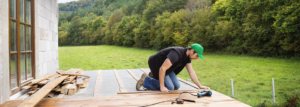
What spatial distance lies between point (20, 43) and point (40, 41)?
3.04 ft

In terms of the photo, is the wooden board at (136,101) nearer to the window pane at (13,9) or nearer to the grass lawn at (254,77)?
the window pane at (13,9)

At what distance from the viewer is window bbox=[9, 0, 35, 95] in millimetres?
3230

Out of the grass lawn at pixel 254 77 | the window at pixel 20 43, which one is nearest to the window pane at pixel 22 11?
the window at pixel 20 43

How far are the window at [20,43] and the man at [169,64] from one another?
224cm

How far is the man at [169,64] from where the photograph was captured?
284cm

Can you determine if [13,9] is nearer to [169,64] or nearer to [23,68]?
[23,68]

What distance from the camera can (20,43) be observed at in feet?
11.7

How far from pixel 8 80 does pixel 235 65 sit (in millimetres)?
14947

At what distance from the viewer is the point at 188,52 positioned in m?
3.02

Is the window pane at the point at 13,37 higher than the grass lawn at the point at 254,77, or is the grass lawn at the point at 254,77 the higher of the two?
the window pane at the point at 13,37

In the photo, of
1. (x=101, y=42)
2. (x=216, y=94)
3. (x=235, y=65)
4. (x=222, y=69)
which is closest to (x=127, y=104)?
(x=216, y=94)

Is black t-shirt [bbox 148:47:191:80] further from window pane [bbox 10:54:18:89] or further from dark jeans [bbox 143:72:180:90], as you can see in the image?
window pane [bbox 10:54:18:89]

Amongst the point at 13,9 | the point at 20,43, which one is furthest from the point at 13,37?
the point at 13,9

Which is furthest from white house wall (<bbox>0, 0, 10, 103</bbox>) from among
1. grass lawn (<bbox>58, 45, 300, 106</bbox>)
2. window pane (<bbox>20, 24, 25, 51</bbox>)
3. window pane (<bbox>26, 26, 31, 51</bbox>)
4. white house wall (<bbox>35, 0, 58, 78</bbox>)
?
grass lawn (<bbox>58, 45, 300, 106</bbox>)
